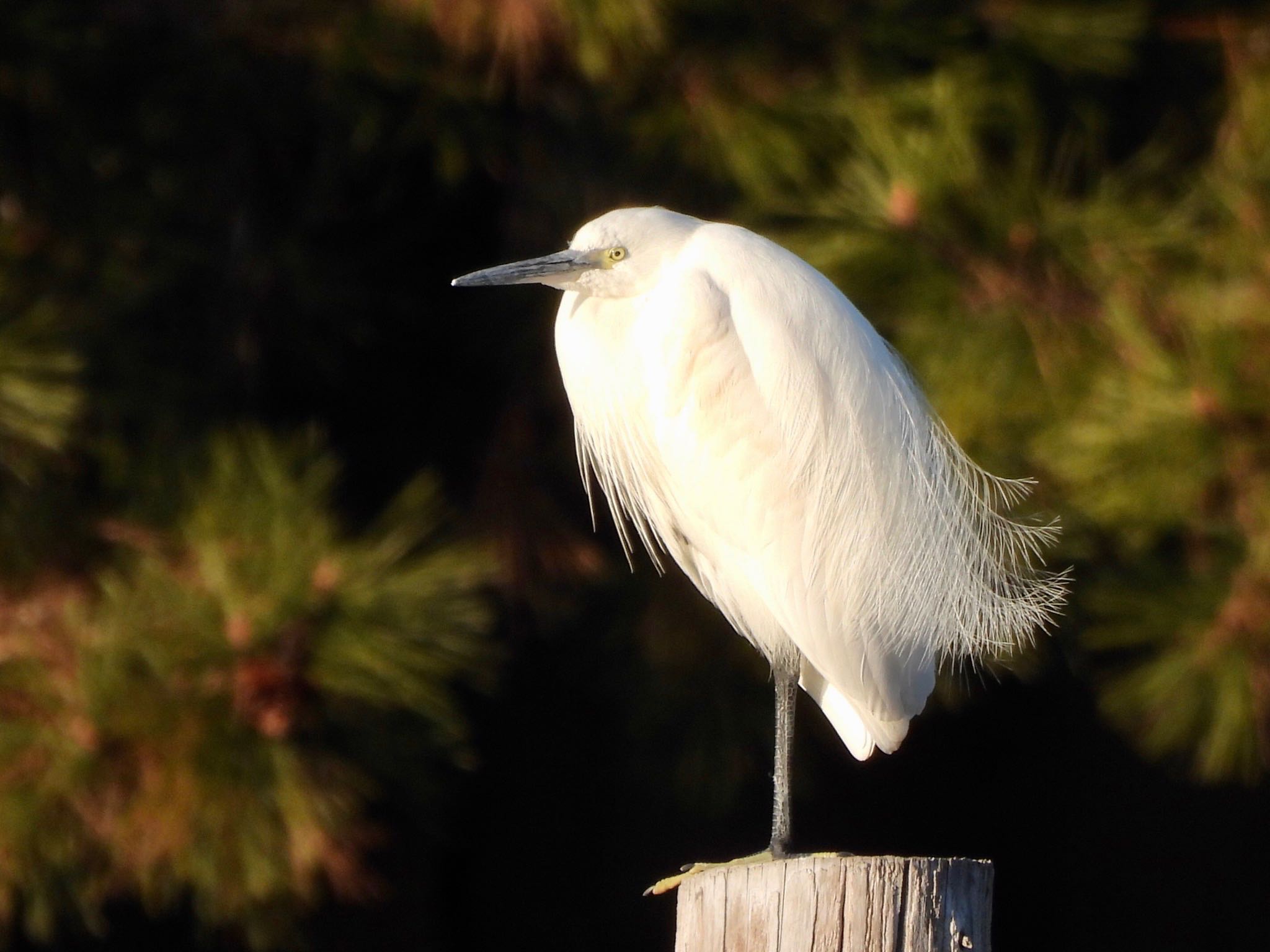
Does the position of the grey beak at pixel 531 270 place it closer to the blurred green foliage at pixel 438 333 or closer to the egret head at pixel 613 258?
the egret head at pixel 613 258

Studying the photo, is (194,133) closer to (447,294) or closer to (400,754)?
(447,294)

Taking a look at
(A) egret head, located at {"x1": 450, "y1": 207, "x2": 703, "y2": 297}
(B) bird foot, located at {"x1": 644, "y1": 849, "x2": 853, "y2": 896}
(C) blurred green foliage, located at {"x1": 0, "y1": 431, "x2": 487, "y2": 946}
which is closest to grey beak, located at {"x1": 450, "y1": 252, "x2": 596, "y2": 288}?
(A) egret head, located at {"x1": 450, "y1": 207, "x2": 703, "y2": 297}

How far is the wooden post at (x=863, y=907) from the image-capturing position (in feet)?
2.71

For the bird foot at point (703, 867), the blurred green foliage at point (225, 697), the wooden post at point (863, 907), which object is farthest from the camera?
the blurred green foliage at point (225, 697)

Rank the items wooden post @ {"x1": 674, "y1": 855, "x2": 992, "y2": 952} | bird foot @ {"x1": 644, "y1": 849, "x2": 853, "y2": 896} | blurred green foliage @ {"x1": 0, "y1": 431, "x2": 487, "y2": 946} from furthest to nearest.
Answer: blurred green foliage @ {"x1": 0, "y1": 431, "x2": 487, "y2": 946} < bird foot @ {"x1": 644, "y1": 849, "x2": 853, "y2": 896} < wooden post @ {"x1": 674, "y1": 855, "x2": 992, "y2": 952}

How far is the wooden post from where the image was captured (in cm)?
82

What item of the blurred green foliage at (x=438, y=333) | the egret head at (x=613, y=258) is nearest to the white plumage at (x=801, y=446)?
the egret head at (x=613, y=258)

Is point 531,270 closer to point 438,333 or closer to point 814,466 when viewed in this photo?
point 814,466

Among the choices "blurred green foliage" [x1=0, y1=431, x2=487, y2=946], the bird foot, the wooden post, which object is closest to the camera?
the wooden post

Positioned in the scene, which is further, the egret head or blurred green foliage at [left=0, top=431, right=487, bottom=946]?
blurred green foliage at [left=0, top=431, right=487, bottom=946]

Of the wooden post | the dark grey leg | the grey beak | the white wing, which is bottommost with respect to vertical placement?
the wooden post

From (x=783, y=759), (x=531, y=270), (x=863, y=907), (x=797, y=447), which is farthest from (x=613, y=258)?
(x=863, y=907)

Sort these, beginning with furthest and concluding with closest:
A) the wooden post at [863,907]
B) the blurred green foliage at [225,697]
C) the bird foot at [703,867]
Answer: the blurred green foliage at [225,697], the bird foot at [703,867], the wooden post at [863,907]

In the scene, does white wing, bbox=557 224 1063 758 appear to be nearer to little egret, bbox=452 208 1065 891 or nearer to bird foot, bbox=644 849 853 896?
little egret, bbox=452 208 1065 891
